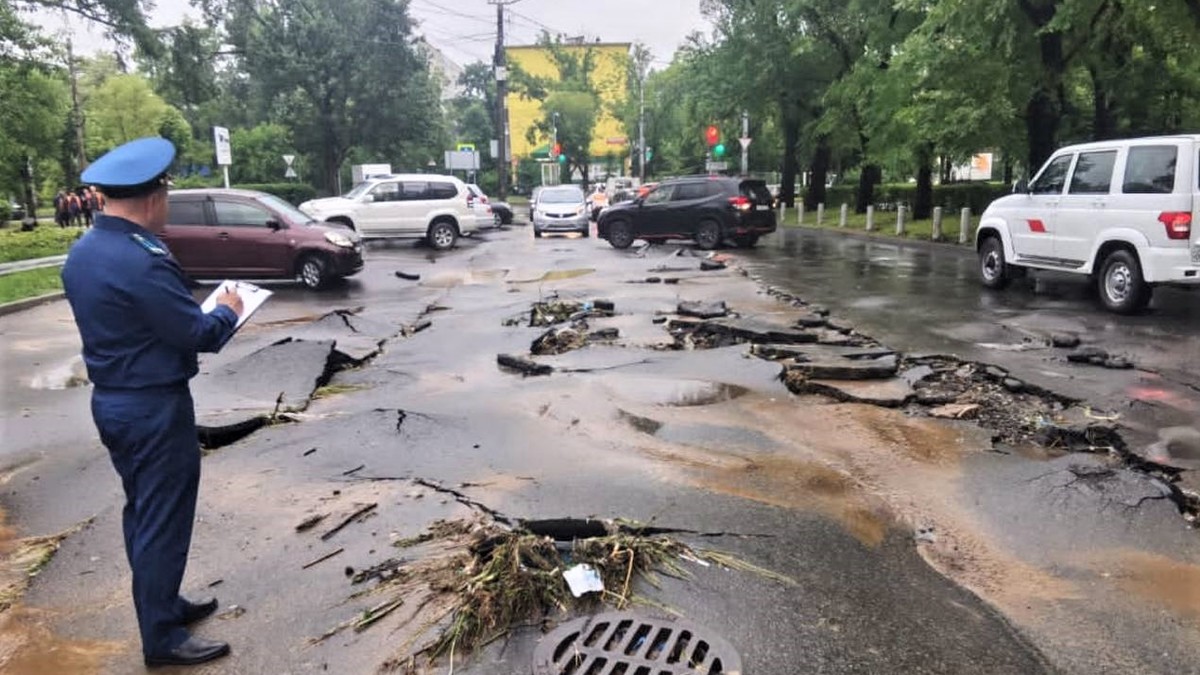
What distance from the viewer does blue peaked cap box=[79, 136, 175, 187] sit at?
120 inches

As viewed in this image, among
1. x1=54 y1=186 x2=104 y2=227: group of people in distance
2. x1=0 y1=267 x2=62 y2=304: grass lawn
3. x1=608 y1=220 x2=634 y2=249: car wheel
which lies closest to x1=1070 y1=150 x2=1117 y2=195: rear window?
x1=608 y1=220 x2=634 y2=249: car wheel

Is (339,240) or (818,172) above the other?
(818,172)

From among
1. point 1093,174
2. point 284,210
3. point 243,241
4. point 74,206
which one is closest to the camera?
point 1093,174

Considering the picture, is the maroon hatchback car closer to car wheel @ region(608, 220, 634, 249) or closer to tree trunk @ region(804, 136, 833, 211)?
car wheel @ region(608, 220, 634, 249)

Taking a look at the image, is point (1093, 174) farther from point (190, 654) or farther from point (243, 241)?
point (243, 241)

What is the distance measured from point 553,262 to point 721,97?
53.4 feet

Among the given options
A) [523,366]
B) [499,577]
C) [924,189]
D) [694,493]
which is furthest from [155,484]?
[924,189]

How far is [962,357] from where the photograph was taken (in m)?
8.22

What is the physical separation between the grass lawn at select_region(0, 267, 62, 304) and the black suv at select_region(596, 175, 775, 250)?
1263 cm

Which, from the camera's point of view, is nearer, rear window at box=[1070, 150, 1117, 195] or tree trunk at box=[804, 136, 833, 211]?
rear window at box=[1070, 150, 1117, 195]

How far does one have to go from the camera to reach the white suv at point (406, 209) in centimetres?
2275

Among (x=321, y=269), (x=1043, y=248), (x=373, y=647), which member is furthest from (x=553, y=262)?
(x=373, y=647)

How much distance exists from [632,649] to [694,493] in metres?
1.76

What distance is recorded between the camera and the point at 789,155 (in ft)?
116
